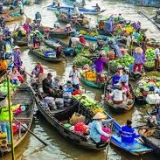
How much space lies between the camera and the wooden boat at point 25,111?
45.8 ft

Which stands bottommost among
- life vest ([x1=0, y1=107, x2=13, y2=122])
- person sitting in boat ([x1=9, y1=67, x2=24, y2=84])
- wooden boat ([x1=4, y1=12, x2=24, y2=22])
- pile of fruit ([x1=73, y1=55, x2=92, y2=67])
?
wooden boat ([x1=4, y1=12, x2=24, y2=22])

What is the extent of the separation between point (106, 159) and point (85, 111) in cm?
221

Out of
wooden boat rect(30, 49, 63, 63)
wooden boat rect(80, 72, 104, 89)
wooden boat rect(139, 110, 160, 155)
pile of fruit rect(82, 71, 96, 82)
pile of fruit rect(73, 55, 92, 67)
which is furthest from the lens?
wooden boat rect(30, 49, 63, 63)

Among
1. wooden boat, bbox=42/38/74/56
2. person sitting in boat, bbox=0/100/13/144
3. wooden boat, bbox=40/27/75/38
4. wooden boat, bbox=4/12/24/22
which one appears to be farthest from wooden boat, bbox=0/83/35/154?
wooden boat, bbox=4/12/24/22

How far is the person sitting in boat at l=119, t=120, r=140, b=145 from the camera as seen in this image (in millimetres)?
13536

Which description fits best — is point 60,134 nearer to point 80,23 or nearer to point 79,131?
point 79,131

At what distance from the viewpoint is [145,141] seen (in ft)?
44.8

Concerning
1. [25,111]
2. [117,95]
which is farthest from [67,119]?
[117,95]

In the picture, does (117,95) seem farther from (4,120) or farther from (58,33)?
(58,33)

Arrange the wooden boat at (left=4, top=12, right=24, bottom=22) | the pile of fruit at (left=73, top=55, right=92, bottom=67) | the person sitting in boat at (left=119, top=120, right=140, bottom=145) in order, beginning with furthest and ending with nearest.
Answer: the wooden boat at (left=4, top=12, right=24, bottom=22), the pile of fruit at (left=73, top=55, right=92, bottom=67), the person sitting in boat at (left=119, top=120, right=140, bottom=145)

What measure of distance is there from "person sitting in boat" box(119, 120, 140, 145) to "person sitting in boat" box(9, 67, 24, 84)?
657 centimetres

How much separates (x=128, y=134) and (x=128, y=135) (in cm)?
4

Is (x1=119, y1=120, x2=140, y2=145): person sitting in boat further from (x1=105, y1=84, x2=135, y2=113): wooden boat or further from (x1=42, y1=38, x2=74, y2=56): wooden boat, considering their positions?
(x1=42, y1=38, x2=74, y2=56): wooden boat

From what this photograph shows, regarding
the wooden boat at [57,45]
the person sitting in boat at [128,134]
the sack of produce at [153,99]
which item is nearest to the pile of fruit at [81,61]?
the wooden boat at [57,45]
